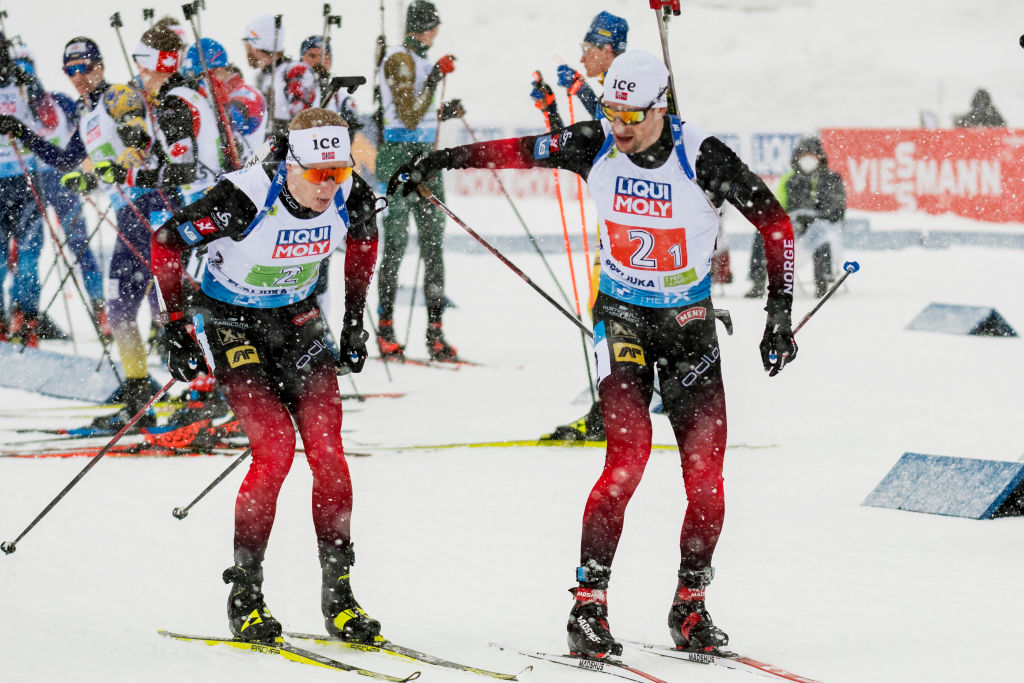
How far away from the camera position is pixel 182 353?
163 inches

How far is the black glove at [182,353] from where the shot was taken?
4.12 m

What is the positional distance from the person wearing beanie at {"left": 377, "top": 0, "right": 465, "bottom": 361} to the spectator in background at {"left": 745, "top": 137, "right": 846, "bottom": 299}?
15.9 ft

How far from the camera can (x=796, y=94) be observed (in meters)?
36.8

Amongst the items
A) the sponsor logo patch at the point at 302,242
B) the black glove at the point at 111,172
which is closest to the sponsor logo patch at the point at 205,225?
the sponsor logo patch at the point at 302,242

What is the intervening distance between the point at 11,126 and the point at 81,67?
58cm

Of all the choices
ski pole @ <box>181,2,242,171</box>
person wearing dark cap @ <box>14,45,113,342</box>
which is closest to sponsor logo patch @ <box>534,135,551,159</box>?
ski pole @ <box>181,2,242,171</box>

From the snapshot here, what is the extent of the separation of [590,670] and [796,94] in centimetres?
3478

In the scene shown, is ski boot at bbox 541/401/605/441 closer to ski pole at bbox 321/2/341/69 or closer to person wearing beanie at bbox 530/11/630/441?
person wearing beanie at bbox 530/11/630/441

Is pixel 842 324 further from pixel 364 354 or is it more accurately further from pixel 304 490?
pixel 364 354

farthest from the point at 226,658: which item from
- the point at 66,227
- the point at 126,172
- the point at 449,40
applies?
the point at 449,40

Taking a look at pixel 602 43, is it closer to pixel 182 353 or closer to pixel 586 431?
pixel 586 431

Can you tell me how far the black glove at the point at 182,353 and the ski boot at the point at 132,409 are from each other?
121 inches

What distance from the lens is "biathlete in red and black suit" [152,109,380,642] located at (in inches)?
158

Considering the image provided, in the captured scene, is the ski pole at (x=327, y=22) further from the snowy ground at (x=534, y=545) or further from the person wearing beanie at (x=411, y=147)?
the snowy ground at (x=534, y=545)
